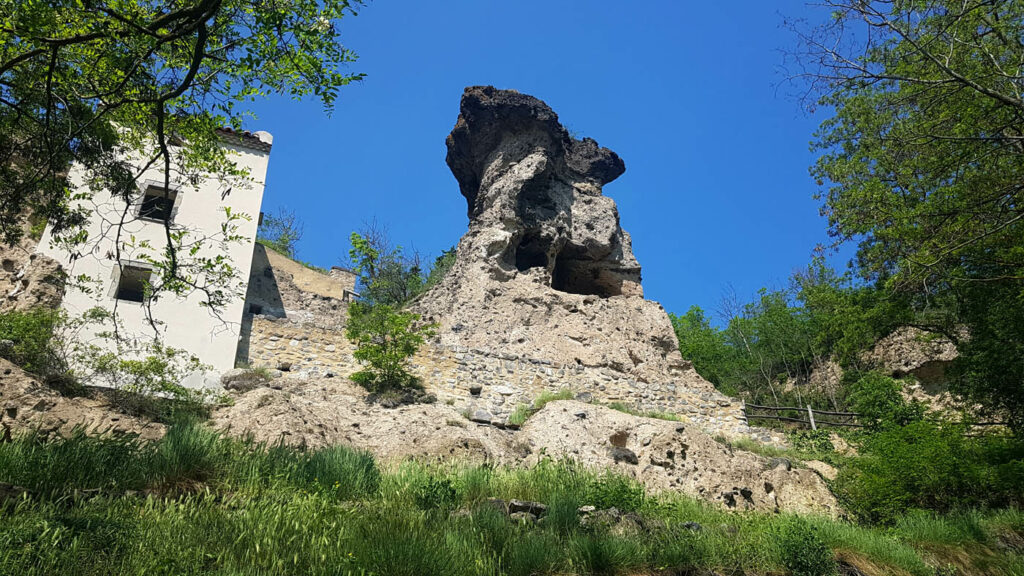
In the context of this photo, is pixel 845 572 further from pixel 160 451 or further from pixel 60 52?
pixel 60 52

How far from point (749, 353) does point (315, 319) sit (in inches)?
751

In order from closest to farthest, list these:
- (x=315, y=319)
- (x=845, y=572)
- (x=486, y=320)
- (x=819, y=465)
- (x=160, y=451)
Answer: (x=160, y=451) → (x=845, y=572) → (x=819, y=465) → (x=486, y=320) → (x=315, y=319)

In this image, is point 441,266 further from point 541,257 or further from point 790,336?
point 790,336

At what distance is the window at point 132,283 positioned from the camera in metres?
12.7

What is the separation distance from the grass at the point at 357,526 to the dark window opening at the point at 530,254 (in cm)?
1229

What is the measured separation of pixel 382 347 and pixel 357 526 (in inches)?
279

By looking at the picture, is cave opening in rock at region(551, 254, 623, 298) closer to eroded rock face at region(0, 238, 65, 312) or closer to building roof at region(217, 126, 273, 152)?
building roof at region(217, 126, 273, 152)

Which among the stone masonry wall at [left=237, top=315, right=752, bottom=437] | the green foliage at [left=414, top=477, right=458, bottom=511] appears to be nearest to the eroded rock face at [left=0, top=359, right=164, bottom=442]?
the green foliage at [left=414, top=477, right=458, bottom=511]

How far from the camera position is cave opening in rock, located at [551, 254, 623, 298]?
2111 cm

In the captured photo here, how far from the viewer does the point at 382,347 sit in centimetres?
1190

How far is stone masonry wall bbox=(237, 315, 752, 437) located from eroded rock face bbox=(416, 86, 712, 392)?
0.92m

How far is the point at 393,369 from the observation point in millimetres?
11727

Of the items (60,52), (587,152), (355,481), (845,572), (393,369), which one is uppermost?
(587,152)

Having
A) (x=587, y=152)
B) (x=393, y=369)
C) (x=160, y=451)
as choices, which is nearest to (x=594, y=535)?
(x=160, y=451)
